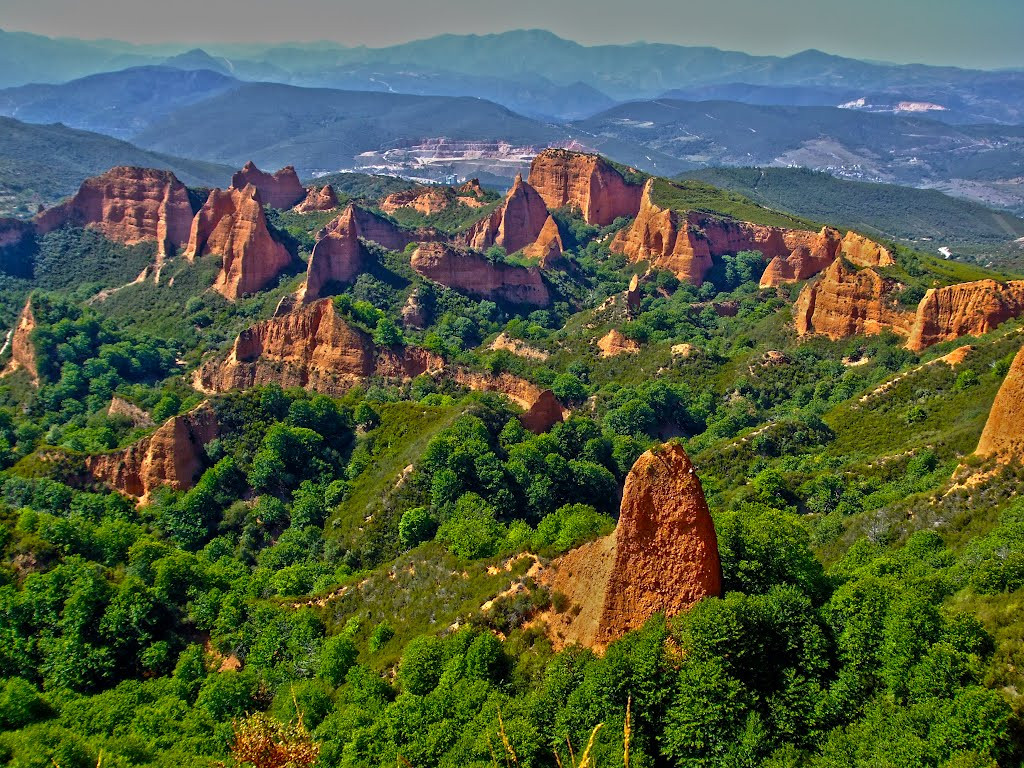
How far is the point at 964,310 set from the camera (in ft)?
199

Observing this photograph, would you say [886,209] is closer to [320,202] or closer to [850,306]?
[320,202]

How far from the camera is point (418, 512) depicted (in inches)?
1631

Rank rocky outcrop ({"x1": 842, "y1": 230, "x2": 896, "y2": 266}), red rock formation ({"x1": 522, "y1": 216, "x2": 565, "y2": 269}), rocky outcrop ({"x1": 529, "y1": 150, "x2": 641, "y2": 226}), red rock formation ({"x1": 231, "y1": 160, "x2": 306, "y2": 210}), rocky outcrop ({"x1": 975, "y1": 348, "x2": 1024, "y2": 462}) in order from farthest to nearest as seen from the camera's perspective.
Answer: rocky outcrop ({"x1": 529, "y1": 150, "x2": 641, "y2": 226}), red rock formation ({"x1": 231, "y1": 160, "x2": 306, "y2": 210}), red rock formation ({"x1": 522, "y1": 216, "x2": 565, "y2": 269}), rocky outcrop ({"x1": 842, "y1": 230, "x2": 896, "y2": 266}), rocky outcrop ({"x1": 975, "y1": 348, "x2": 1024, "y2": 462})

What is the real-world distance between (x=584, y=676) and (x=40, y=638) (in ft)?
69.1

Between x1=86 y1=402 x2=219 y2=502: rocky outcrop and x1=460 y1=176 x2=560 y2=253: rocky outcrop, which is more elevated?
x1=460 y1=176 x2=560 y2=253: rocky outcrop

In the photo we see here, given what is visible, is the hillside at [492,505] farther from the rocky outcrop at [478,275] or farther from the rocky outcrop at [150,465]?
the rocky outcrop at [478,275]

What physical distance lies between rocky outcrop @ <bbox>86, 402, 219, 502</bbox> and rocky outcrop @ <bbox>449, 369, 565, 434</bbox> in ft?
70.8

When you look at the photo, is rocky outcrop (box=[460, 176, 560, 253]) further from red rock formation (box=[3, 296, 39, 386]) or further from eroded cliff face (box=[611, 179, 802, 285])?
red rock formation (box=[3, 296, 39, 386])

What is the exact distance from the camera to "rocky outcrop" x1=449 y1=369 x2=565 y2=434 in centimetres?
5675

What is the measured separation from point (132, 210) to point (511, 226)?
4942 centimetres

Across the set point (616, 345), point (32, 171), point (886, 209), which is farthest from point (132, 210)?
point (886, 209)

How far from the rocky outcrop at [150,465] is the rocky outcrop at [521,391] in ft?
70.8

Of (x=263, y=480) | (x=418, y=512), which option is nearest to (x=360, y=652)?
(x=418, y=512)

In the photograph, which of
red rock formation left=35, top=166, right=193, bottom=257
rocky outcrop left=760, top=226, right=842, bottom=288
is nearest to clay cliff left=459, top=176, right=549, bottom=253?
rocky outcrop left=760, top=226, right=842, bottom=288
